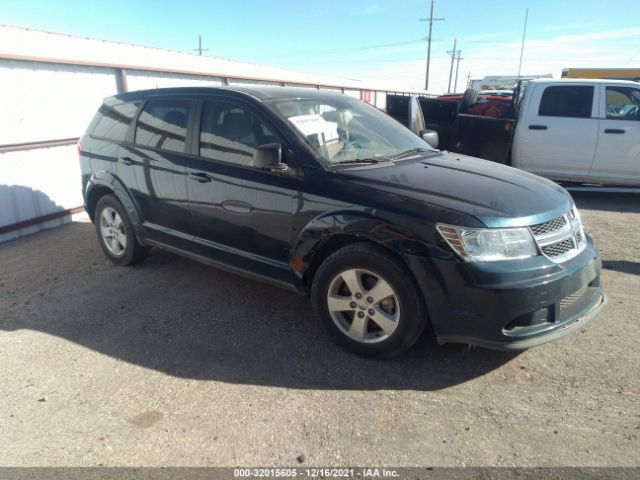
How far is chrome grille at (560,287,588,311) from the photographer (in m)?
2.93

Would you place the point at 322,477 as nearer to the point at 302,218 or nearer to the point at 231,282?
the point at 302,218

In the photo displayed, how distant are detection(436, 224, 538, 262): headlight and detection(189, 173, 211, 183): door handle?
1.98 metres

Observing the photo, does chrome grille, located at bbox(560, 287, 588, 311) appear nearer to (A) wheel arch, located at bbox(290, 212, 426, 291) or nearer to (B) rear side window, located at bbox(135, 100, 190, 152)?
(A) wheel arch, located at bbox(290, 212, 426, 291)

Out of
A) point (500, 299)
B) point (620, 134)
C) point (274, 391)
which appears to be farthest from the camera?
point (620, 134)

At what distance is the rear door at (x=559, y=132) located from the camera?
761cm

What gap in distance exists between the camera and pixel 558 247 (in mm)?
3016

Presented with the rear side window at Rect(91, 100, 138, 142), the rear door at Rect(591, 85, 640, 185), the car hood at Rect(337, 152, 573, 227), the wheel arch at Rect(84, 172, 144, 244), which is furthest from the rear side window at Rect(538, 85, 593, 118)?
the wheel arch at Rect(84, 172, 144, 244)

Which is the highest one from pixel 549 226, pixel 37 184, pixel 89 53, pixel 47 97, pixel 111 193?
pixel 89 53

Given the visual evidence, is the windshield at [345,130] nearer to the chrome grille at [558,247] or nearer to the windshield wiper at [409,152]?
the windshield wiper at [409,152]

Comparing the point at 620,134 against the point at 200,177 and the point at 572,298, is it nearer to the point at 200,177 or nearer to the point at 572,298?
the point at 572,298

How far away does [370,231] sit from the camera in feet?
9.91

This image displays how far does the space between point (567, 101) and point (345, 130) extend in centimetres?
557

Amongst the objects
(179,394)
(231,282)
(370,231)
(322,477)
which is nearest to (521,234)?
(370,231)

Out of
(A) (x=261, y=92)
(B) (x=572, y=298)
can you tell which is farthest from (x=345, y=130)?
(B) (x=572, y=298)
